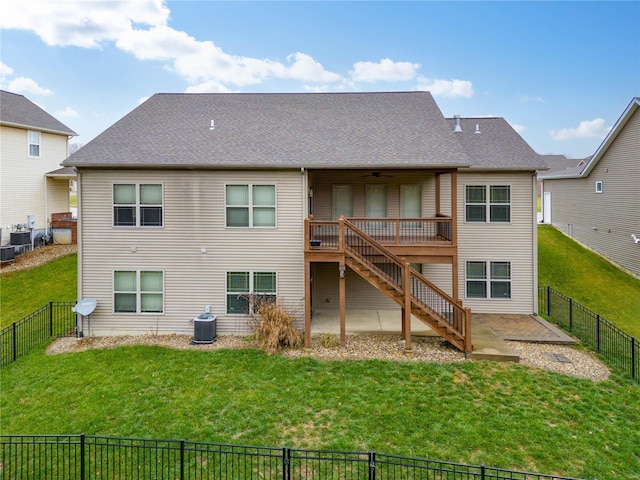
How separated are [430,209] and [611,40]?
2876 centimetres

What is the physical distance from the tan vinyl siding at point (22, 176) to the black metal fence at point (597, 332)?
26411 mm

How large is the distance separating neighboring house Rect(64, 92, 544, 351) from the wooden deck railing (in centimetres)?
6

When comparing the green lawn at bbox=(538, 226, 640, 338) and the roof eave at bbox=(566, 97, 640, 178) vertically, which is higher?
the roof eave at bbox=(566, 97, 640, 178)

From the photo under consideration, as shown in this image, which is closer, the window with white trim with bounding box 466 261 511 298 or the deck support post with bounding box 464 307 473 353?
the deck support post with bounding box 464 307 473 353

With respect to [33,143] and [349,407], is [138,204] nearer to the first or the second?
[349,407]

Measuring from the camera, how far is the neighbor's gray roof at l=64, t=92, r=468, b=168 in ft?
39.0

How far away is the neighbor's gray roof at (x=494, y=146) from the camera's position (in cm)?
1370

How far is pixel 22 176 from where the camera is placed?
20562 millimetres

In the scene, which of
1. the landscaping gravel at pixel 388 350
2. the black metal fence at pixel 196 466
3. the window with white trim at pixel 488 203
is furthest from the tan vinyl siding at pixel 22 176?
the window with white trim at pixel 488 203

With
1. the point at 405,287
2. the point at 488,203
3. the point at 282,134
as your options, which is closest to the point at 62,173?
the point at 282,134

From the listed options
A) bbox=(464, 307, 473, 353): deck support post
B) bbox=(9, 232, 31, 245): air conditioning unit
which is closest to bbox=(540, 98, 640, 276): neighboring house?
bbox=(464, 307, 473, 353): deck support post

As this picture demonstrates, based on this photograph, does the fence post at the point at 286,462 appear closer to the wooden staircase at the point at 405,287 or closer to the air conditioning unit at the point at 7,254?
the wooden staircase at the point at 405,287

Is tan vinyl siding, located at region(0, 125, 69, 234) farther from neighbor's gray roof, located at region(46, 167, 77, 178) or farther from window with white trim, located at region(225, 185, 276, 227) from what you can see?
window with white trim, located at region(225, 185, 276, 227)

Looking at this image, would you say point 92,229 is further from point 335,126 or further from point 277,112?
point 335,126
